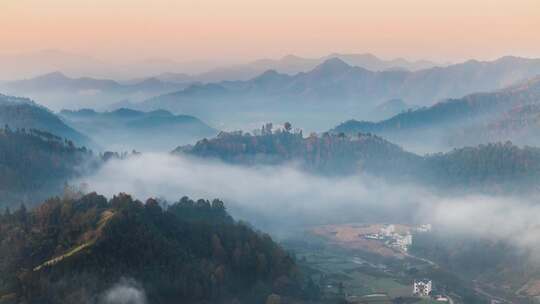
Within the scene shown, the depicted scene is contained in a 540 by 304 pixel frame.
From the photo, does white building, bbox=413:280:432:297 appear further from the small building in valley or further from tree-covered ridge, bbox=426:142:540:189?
tree-covered ridge, bbox=426:142:540:189

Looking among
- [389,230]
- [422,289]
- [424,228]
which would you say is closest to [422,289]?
[422,289]

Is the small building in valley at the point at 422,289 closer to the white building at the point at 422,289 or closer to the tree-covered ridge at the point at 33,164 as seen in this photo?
the white building at the point at 422,289

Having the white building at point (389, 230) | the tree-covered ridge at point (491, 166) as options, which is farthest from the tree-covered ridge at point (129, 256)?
the tree-covered ridge at point (491, 166)

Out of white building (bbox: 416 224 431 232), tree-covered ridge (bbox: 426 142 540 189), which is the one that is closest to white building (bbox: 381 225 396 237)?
white building (bbox: 416 224 431 232)

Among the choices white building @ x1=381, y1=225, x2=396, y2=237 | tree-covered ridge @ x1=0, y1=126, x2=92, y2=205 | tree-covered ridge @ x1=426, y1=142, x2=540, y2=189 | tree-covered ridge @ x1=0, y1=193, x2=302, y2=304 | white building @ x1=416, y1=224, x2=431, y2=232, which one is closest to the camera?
tree-covered ridge @ x1=0, y1=193, x2=302, y2=304

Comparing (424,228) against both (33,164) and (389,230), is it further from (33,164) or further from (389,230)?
(33,164)
